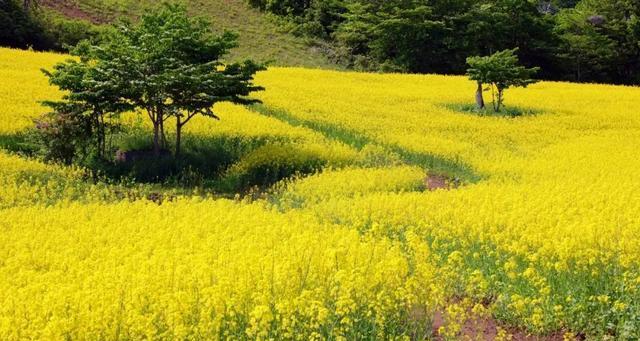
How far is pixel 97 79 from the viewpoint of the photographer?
49.6 feet

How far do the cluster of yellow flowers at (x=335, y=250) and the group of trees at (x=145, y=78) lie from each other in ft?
5.86

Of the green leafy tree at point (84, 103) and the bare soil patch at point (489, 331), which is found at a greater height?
the green leafy tree at point (84, 103)

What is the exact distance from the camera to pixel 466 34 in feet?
177

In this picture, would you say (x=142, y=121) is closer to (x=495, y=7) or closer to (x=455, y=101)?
(x=455, y=101)

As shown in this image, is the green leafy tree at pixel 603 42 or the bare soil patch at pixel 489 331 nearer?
the bare soil patch at pixel 489 331

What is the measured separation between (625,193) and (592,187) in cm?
100

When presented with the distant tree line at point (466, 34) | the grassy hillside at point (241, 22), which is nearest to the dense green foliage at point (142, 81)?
the grassy hillside at point (241, 22)

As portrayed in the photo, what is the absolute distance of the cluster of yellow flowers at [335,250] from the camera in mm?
5641

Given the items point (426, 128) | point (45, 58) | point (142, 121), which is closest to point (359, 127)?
point (426, 128)

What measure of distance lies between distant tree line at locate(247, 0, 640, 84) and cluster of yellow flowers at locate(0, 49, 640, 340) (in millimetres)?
34998

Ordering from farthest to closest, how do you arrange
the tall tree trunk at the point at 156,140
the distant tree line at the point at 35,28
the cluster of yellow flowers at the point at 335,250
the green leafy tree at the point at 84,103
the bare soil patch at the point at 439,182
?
the distant tree line at the point at 35,28 → the tall tree trunk at the point at 156,140 → the bare soil patch at the point at 439,182 → the green leafy tree at the point at 84,103 → the cluster of yellow flowers at the point at 335,250

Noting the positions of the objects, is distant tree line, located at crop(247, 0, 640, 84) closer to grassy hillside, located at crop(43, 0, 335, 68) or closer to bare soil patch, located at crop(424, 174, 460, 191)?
grassy hillside, located at crop(43, 0, 335, 68)

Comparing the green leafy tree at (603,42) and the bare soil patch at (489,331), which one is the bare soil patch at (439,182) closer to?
the bare soil patch at (489,331)

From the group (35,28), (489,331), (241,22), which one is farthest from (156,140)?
(241,22)
